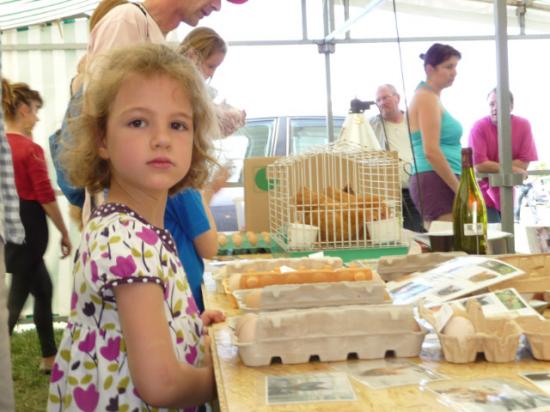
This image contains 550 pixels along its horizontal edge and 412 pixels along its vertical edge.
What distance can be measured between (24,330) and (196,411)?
12.9 ft

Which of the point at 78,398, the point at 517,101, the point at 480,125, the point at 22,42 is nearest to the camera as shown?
the point at 78,398

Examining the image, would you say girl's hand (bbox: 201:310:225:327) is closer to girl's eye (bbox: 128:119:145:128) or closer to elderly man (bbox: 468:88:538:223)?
girl's eye (bbox: 128:119:145:128)

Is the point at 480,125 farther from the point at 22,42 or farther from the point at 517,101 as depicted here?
the point at 22,42

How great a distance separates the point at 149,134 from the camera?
94 centimetres

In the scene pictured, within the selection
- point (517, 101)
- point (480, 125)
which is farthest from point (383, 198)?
point (517, 101)

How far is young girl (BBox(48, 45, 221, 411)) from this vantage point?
2.74 ft

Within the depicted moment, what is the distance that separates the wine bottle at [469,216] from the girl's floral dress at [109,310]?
722mm

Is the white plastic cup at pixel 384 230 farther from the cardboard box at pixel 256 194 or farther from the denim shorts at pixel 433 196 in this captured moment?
the denim shorts at pixel 433 196

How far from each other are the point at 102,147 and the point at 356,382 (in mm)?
504

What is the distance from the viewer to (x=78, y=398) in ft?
3.04

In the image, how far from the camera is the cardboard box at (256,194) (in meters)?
2.36

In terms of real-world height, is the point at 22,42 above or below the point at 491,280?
above

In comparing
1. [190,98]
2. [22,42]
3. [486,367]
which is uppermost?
[22,42]

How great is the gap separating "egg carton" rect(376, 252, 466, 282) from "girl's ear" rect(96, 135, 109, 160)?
53 cm
